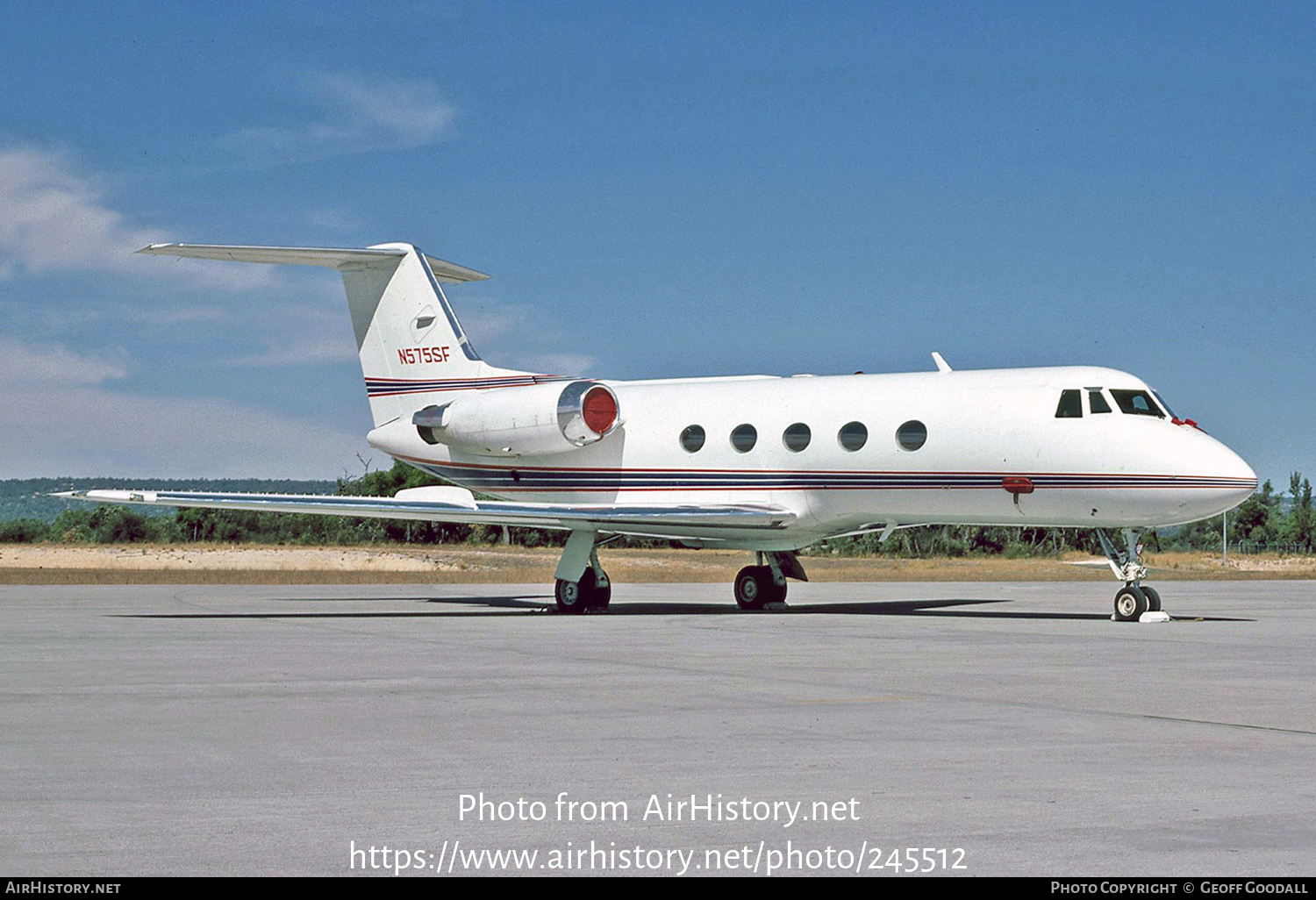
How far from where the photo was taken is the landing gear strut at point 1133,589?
21531 mm

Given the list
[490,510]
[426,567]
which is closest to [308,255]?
[490,510]

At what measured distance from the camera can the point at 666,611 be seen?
26125 mm

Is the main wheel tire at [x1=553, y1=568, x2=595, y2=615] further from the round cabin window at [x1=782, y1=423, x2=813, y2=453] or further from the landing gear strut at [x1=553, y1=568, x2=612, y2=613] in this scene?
the round cabin window at [x1=782, y1=423, x2=813, y2=453]

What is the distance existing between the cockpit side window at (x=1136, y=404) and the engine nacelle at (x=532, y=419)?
8.69 m

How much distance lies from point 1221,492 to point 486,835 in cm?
1647

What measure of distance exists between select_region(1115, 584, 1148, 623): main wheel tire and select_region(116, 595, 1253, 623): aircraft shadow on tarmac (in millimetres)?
957

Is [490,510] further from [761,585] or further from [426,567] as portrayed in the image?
[426,567]

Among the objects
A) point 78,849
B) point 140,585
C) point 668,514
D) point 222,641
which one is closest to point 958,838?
point 78,849

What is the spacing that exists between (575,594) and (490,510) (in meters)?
2.42

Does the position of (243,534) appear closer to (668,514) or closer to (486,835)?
(668,514)

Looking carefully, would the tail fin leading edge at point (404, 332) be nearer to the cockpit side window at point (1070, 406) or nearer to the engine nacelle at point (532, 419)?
the engine nacelle at point (532, 419)

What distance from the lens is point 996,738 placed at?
30.7 feet

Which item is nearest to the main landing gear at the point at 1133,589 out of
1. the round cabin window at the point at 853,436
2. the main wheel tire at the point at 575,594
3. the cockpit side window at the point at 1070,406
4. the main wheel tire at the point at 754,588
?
the cockpit side window at the point at 1070,406

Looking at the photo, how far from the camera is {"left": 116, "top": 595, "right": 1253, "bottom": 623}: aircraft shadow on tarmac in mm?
23438
